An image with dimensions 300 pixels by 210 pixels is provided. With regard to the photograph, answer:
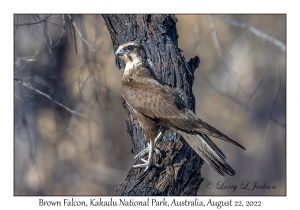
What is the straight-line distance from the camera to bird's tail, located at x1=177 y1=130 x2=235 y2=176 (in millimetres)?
4269

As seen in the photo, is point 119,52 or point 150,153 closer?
point 150,153

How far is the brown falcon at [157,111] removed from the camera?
171 inches

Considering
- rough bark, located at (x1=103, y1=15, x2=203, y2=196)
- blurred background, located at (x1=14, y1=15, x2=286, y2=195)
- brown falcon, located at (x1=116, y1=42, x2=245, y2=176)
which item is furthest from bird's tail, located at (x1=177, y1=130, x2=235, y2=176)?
blurred background, located at (x1=14, y1=15, x2=286, y2=195)

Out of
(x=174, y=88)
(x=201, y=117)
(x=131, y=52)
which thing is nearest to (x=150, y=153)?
(x=174, y=88)

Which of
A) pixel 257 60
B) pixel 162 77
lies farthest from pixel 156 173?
pixel 257 60

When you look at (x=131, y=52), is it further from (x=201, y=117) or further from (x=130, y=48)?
(x=201, y=117)

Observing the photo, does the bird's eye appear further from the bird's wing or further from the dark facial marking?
the bird's wing

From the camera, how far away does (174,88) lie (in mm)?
5117

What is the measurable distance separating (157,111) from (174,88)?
49 cm

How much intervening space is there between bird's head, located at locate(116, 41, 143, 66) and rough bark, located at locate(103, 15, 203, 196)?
0.44 feet

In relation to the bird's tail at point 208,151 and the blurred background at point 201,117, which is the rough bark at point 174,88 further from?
the blurred background at point 201,117

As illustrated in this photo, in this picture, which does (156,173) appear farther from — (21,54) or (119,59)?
(21,54)

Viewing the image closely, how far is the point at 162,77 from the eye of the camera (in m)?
5.28
